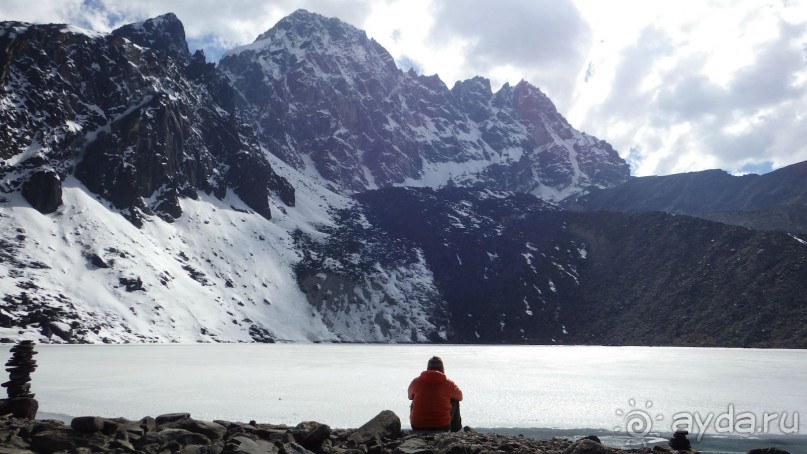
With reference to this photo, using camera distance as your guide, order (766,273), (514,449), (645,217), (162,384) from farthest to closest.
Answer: (645,217) < (766,273) < (162,384) < (514,449)

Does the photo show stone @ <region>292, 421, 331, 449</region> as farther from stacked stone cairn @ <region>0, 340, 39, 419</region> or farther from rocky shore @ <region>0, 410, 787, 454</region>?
stacked stone cairn @ <region>0, 340, 39, 419</region>

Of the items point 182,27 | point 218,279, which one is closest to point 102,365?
point 218,279

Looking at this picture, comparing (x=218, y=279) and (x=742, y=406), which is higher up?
(x=218, y=279)

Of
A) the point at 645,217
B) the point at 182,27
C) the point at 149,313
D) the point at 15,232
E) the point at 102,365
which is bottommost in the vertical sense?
the point at 102,365

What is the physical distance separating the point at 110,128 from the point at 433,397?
Answer: 432 ft

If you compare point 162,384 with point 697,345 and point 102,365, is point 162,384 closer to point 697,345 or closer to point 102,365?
point 102,365

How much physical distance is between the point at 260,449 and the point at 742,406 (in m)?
20.1

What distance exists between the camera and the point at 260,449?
427 inches

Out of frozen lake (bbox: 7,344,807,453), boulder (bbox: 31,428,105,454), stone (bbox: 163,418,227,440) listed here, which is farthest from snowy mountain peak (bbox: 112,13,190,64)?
boulder (bbox: 31,428,105,454)

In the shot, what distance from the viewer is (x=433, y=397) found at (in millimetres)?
12922

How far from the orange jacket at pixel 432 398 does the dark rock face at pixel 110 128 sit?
11136 centimetres

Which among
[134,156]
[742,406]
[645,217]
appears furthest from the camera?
[645,217]

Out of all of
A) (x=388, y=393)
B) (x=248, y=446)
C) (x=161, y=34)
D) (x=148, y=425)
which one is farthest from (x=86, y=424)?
(x=161, y=34)

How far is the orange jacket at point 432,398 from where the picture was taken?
12641 millimetres
